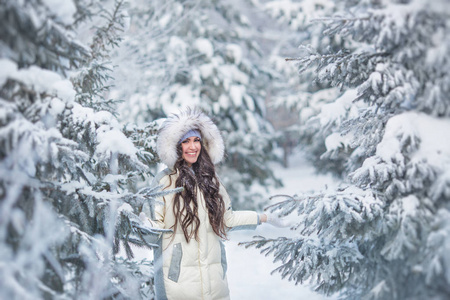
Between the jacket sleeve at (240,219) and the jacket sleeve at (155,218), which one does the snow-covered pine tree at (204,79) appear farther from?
the jacket sleeve at (155,218)

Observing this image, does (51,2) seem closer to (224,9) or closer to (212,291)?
(212,291)

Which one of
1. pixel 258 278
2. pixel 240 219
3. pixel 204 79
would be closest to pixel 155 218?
pixel 240 219

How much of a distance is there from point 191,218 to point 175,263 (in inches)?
14.9

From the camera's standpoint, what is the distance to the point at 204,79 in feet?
27.7

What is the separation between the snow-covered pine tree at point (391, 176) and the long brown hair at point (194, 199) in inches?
18.9

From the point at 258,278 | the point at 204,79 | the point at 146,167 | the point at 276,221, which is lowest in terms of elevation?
the point at 258,278

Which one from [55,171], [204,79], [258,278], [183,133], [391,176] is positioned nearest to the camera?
[55,171]

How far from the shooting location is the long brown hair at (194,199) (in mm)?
3018

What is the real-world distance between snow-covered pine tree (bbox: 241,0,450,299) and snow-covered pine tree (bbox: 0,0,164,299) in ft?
3.78

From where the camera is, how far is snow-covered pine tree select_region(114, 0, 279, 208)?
8008 millimetres

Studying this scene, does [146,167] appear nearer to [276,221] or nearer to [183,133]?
[183,133]

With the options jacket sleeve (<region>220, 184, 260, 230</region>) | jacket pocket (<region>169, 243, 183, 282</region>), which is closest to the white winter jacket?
jacket pocket (<region>169, 243, 183, 282</region>)

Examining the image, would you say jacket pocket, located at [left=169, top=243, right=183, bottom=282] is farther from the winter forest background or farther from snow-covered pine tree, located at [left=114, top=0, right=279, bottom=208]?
snow-covered pine tree, located at [left=114, top=0, right=279, bottom=208]

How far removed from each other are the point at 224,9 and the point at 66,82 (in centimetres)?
782
